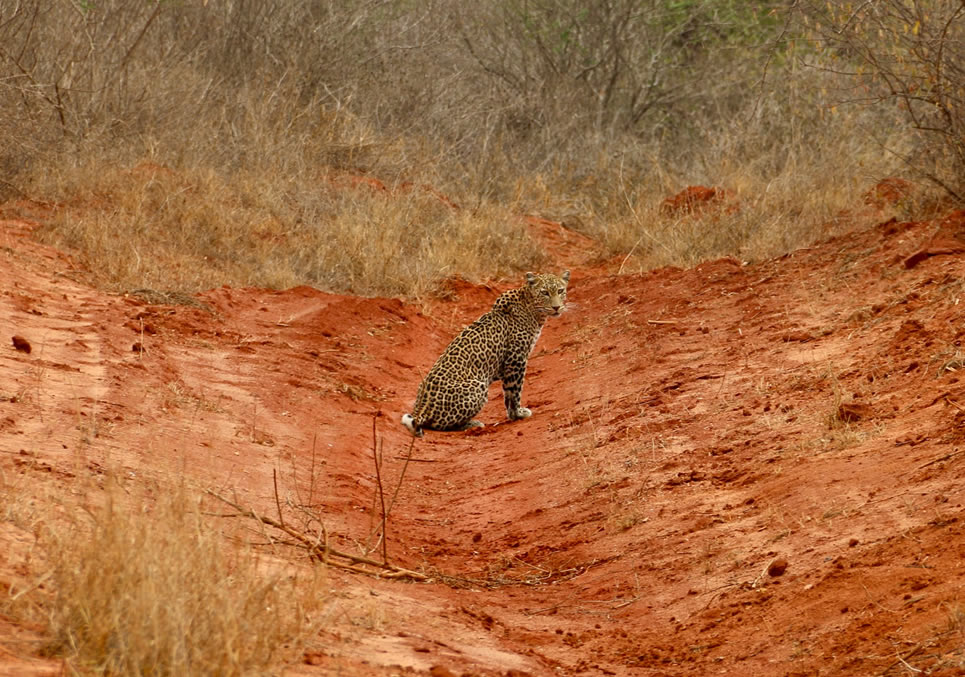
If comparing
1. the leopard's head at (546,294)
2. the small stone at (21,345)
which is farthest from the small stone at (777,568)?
the small stone at (21,345)

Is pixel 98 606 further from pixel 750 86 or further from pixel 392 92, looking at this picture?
pixel 750 86

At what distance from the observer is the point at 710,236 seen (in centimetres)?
1530

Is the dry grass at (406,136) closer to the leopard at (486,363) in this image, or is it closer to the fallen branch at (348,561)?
the leopard at (486,363)

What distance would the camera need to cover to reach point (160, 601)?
411cm

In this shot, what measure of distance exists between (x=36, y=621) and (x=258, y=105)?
14756 mm

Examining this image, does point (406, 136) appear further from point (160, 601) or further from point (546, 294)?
point (160, 601)

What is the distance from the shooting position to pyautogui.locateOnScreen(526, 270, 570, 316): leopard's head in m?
11.4

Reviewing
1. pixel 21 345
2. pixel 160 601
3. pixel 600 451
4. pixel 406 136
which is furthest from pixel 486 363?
pixel 406 136

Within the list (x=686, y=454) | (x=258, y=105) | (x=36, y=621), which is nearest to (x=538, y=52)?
(x=258, y=105)

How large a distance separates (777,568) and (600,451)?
114 inches

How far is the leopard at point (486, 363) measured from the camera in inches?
413

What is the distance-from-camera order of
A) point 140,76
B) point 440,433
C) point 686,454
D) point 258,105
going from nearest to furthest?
point 686,454 < point 440,433 < point 140,76 < point 258,105

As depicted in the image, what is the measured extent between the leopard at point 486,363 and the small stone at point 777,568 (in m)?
4.35

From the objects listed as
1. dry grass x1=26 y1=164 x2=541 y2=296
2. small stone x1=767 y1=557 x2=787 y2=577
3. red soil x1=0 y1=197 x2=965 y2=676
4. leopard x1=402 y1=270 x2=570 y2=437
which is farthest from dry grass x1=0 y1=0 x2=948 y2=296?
small stone x1=767 y1=557 x2=787 y2=577
